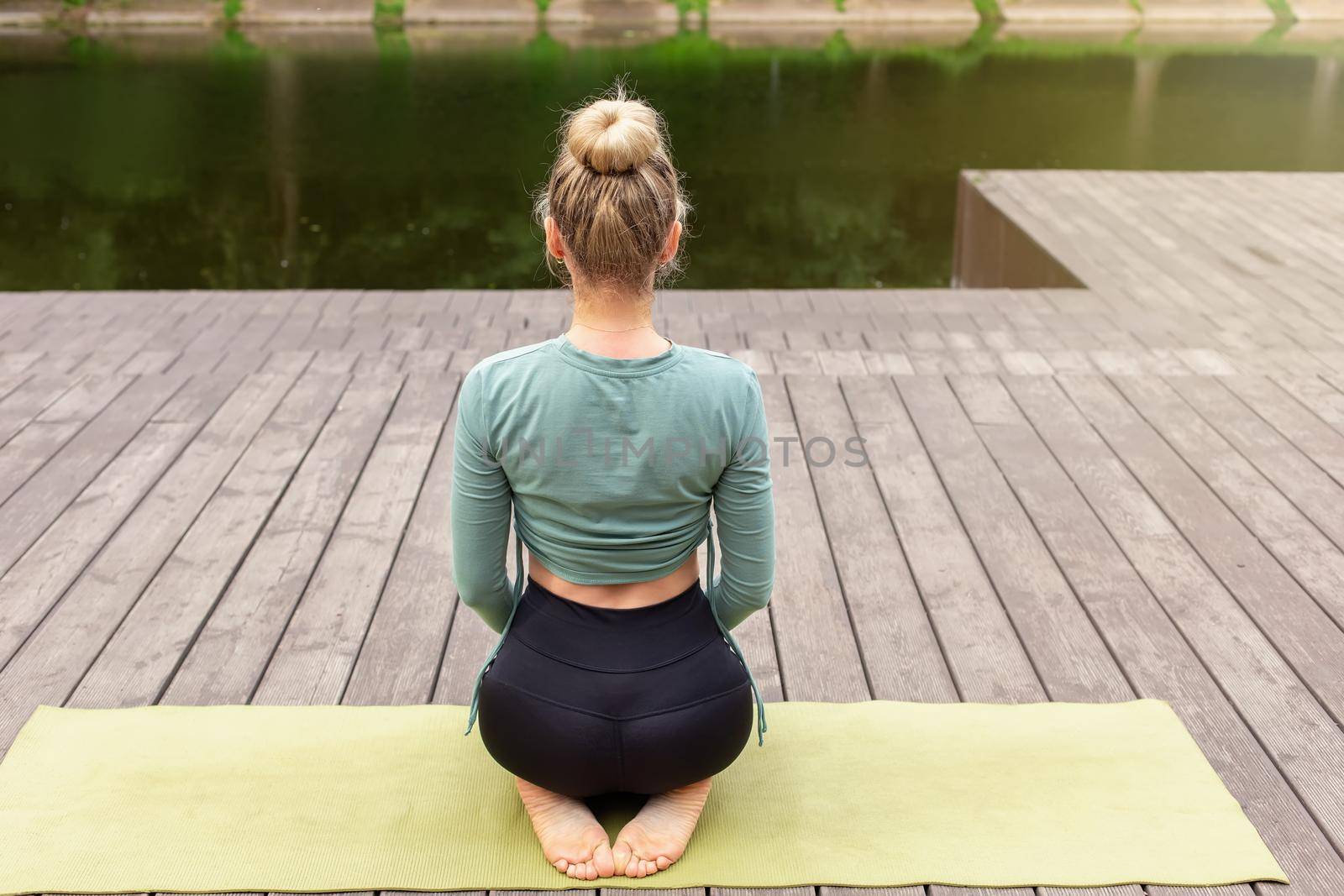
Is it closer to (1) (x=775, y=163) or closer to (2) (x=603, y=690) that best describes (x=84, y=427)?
(2) (x=603, y=690)

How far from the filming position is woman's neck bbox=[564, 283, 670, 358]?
1.43 metres

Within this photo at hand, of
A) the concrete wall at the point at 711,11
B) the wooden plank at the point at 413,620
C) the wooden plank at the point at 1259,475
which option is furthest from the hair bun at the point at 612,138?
the concrete wall at the point at 711,11

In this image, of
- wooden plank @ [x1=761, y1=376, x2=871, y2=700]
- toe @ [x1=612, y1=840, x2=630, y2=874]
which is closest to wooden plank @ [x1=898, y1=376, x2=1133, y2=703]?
wooden plank @ [x1=761, y1=376, x2=871, y2=700]

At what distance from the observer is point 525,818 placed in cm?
166

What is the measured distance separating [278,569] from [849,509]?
1236 mm

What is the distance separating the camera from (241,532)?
2.56m

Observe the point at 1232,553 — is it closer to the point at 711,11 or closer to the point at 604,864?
the point at 604,864

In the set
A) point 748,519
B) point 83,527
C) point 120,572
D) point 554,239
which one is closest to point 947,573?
point 748,519

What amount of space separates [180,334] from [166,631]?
2332mm

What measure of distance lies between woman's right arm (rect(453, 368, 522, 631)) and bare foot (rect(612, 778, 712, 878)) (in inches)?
13.5

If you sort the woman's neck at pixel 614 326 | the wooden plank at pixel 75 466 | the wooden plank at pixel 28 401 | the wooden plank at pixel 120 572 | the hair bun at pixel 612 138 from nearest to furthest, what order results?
the hair bun at pixel 612 138 → the woman's neck at pixel 614 326 → the wooden plank at pixel 120 572 → the wooden plank at pixel 75 466 → the wooden plank at pixel 28 401

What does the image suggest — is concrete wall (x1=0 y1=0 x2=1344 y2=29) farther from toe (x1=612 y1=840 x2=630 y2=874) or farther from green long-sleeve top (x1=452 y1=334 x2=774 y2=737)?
toe (x1=612 y1=840 x2=630 y2=874)

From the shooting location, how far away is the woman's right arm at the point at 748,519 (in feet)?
4.89

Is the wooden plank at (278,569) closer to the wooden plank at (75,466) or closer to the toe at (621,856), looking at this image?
the wooden plank at (75,466)
